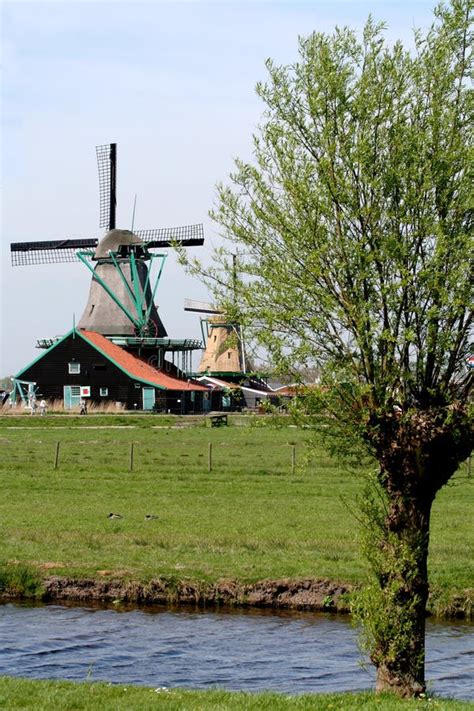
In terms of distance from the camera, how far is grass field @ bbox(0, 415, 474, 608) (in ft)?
70.9

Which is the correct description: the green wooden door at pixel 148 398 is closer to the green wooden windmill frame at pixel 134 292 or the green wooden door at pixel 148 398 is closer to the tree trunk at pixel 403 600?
the green wooden windmill frame at pixel 134 292

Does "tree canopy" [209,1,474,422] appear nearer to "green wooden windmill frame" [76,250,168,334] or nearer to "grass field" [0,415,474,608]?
"grass field" [0,415,474,608]

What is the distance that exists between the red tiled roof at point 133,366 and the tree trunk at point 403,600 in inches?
2628

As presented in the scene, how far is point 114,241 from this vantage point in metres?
91.2

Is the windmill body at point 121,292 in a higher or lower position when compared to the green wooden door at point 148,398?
higher

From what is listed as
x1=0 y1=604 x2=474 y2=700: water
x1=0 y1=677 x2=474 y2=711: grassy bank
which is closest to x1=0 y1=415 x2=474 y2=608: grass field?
x1=0 y1=604 x2=474 y2=700: water

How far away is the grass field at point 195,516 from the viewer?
21609 mm

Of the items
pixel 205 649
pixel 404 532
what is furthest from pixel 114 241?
pixel 404 532

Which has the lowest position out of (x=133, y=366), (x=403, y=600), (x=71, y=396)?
(x=403, y=600)

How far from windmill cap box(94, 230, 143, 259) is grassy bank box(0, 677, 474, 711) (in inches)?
3069

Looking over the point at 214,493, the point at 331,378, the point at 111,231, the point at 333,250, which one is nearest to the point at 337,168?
the point at 333,250

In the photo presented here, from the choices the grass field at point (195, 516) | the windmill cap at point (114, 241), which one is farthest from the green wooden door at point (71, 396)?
the grass field at point (195, 516)

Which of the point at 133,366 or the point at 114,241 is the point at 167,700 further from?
the point at 114,241

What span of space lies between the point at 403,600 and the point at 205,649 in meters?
4.70
